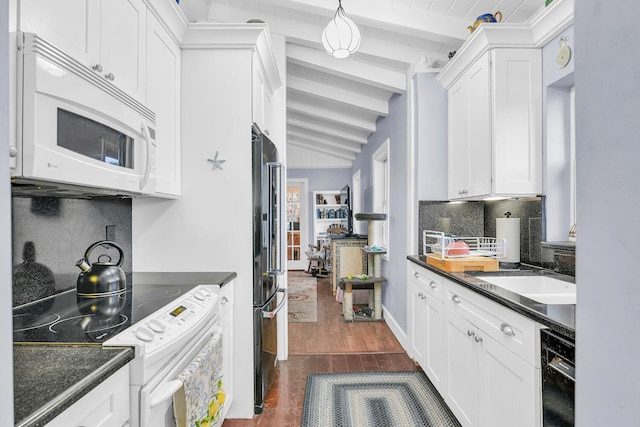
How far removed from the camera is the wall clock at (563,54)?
1.88m

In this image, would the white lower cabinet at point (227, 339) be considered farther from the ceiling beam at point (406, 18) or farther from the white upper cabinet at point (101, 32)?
the ceiling beam at point (406, 18)

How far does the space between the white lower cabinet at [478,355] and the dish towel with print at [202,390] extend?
3.98 ft

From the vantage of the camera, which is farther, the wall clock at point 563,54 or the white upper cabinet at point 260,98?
the white upper cabinet at point 260,98

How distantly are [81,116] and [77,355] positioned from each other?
2.48 ft

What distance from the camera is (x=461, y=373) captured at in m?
1.84

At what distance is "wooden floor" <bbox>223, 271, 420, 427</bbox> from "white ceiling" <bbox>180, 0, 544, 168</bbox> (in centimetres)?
240

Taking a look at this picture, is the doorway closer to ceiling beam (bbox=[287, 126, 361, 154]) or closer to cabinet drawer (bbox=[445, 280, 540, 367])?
ceiling beam (bbox=[287, 126, 361, 154])

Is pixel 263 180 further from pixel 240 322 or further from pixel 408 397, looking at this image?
pixel 408 397

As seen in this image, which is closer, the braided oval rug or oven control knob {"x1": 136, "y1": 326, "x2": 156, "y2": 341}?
oven control knob {"x1": 136, "y1": 326, "x2": 156, "y2": 341}

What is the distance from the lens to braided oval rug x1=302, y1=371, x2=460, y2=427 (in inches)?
81.5

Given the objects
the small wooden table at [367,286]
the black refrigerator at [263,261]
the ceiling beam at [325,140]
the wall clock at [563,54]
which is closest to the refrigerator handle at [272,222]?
the black refrigerator at [263,261]

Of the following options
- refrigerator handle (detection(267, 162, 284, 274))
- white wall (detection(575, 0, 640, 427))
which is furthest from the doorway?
white wall (detection(575, 0, 640, 427))

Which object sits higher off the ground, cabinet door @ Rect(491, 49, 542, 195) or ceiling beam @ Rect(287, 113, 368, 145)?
ceiling beam @ Rect(287, 113, 368, 145)

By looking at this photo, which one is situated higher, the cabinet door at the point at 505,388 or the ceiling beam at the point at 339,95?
the ceiling beam at the point at 339,95
